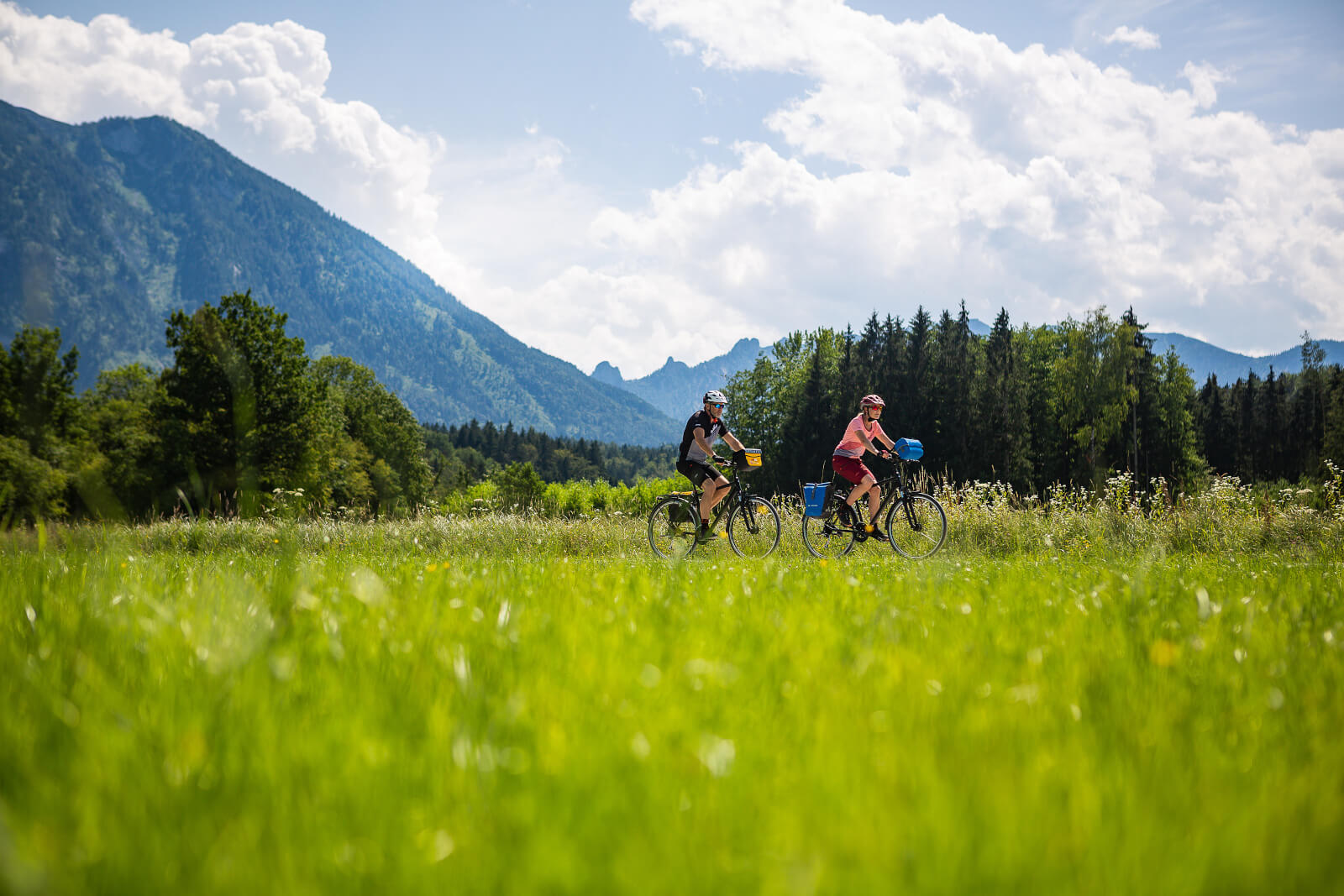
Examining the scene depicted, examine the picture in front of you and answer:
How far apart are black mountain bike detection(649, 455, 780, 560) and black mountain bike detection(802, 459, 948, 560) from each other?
0.73 metres

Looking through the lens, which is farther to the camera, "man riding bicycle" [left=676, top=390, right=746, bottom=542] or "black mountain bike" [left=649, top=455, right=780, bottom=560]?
"black mountain bike" [left=649, top=455, right=780, bottom=560]

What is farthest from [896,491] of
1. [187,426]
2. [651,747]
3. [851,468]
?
[187,426]

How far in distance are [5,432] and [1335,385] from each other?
380ft

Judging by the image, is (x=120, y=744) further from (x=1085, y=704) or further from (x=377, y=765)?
(x=1085, y=704)

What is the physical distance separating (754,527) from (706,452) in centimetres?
177

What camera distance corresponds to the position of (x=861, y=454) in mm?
11016

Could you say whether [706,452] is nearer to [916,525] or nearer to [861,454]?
[861,454]

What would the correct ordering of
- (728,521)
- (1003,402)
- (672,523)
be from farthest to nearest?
(1003,402), (672,523), (728,521)

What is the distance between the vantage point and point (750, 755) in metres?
1.73

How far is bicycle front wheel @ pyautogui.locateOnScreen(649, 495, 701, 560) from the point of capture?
11.9m

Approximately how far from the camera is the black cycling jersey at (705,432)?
11.0 metres

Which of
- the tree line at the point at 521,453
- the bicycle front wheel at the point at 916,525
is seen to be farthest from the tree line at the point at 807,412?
the tree line at the point at 521,453

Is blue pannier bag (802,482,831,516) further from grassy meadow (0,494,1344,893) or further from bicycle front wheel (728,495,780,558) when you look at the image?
grassy meadow (0,494,1344,893)

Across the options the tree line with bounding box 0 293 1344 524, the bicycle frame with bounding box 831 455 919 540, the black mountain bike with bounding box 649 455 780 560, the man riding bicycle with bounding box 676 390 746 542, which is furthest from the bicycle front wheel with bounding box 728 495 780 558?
the tree line with bounding box 0 293 1344 524
